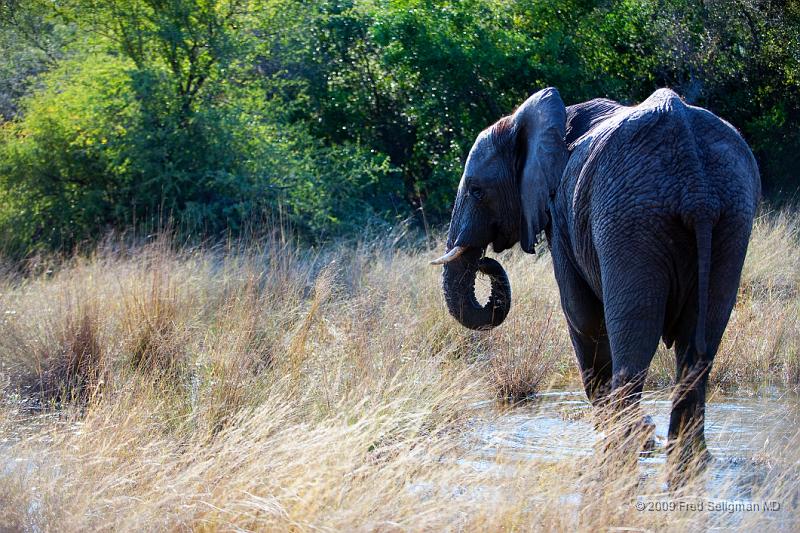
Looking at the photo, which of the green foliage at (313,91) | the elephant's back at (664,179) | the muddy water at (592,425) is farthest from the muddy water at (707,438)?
the green foliage at (313,91)

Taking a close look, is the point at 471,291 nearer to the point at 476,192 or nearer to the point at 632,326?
the point at 476,192

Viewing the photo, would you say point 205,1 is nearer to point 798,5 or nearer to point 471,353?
point 471,353

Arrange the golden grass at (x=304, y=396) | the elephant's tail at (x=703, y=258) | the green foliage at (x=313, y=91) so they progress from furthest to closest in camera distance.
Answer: the green foliage at (x=313, y=91)
the elephant's tail at (x=703, y=258)
the golden grass at (x=304, y=396)

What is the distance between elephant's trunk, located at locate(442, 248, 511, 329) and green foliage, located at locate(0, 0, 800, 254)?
20.7ft

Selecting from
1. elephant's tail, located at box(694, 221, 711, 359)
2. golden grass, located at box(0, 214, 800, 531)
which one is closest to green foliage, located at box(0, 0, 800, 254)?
golden grass, located at box(0, 214, 800, 531)

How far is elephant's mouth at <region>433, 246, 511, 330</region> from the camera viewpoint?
6520 millimetres

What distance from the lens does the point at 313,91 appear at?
56.2 feet

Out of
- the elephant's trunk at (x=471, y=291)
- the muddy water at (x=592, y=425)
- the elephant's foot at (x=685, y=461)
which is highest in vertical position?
the elephant's trunk at (x=471, y=291)

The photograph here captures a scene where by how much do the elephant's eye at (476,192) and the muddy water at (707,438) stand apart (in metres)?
1.34

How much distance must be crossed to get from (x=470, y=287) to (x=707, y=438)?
1.71 meters

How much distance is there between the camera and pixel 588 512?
12.5ft

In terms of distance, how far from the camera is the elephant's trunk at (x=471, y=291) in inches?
257

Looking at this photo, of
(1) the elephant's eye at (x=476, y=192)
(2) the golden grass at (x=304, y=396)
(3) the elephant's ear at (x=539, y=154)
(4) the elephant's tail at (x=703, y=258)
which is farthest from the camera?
(1) the elephant's eye at (x=476, y=192)

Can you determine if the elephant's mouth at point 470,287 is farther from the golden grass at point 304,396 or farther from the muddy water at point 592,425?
the muddy water at point 592,425
